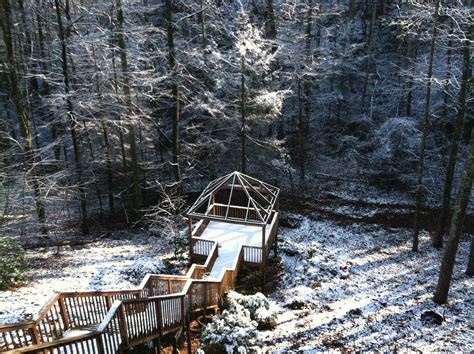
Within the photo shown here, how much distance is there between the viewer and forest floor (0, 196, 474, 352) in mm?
9695

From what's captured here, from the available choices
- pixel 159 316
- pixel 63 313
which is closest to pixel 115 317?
pixel 63 313

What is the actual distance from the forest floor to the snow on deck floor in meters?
1.38

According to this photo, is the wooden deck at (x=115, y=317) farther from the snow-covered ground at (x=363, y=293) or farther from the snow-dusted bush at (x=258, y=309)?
the snow-covered ground at (x=363, y=293)

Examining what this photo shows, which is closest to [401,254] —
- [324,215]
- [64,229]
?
[324,215]

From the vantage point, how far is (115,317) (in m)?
6.83

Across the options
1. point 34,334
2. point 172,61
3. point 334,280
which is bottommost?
point 334,280

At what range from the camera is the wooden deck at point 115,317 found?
6328 millimetres

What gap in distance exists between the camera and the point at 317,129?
25.9 meters

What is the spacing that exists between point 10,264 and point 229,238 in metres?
7.65

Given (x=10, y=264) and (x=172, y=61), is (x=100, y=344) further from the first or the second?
(x=172, y=61)

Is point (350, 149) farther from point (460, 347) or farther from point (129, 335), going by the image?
point (129, 335)

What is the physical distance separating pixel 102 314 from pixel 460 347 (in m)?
8.94

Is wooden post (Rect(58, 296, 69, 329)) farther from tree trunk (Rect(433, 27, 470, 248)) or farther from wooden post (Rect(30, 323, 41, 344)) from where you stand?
tree trunk (Rect(433, 27, 470, 248))

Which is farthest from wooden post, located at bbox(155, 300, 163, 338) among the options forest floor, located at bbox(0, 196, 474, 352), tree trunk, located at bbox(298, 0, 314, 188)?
tree trunk, located at bbox(298, 0, 314, 188)
